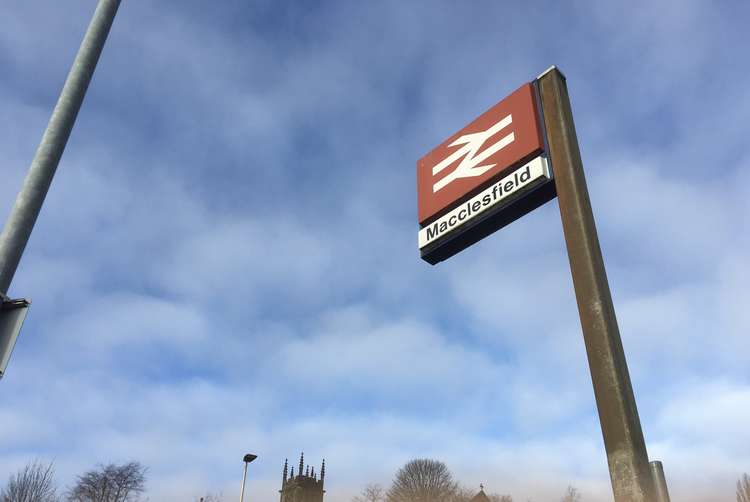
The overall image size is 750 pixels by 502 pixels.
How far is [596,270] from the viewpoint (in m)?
4.59

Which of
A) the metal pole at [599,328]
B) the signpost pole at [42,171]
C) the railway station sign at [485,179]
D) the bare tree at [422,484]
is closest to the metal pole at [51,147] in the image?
the signpost pole at [42,171]

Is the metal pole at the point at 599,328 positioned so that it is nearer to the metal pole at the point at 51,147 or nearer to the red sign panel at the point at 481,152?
the red sign panel at the point at 481,152

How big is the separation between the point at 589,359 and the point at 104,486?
283 ft

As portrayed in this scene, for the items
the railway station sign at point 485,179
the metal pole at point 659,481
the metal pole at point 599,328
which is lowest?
the metal pole at point 659,481

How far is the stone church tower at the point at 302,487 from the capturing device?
8025 cm

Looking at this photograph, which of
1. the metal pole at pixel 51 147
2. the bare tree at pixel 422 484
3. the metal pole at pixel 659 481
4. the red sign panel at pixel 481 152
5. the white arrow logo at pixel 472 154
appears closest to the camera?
the metal pole at pixel 659 481

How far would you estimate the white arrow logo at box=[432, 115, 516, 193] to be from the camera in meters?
6.43

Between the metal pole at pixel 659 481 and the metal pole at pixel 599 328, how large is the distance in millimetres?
46

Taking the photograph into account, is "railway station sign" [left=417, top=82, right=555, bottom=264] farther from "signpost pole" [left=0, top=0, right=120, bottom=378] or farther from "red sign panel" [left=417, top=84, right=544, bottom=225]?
"signpost pole" [left=0, top=0, right=120, bottom=378]

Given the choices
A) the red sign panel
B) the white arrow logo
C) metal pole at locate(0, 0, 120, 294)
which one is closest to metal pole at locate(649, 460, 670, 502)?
the red sign panel

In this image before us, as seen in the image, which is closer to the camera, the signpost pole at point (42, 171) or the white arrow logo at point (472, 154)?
the signpost pole at point (42, 171)

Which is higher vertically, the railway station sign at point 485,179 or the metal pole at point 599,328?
the railway station sign at point 485,179

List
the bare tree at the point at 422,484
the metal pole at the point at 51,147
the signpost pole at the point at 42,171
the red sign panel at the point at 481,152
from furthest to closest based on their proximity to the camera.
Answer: the bare tree at the point at 422,484, the red sign panel at the point at 481,152, the metal pole at the point at 51,147, the signpost pole at the point at 42,171

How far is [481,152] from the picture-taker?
6613 mm
